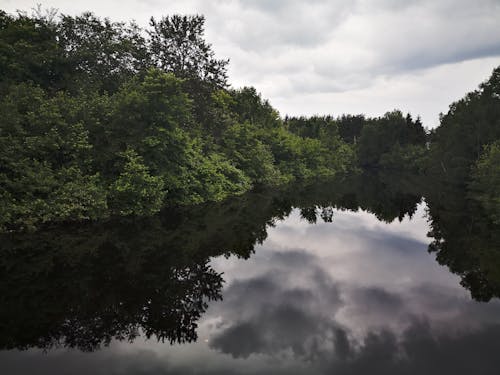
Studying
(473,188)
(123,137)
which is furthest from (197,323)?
(473,188)

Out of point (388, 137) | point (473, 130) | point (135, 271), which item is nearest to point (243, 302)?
point (135, 271)

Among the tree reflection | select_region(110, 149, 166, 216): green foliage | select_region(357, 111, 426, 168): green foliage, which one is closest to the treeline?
select_region(110, 149, 166, 216): green foliage

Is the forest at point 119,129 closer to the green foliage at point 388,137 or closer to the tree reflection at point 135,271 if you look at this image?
the tree reflection at point 135,271

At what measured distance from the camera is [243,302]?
33.1 feet

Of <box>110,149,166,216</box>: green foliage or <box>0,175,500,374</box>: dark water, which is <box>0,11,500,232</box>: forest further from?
<box>0,175,500,374</box>: dark water

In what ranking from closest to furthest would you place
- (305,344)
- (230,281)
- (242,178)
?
(305,344) → (230,281) → (242,178)

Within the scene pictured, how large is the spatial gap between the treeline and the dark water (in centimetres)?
245

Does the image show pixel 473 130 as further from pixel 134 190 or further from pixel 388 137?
pixel 388 137

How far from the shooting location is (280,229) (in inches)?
831

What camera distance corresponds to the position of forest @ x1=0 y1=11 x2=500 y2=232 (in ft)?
57.3

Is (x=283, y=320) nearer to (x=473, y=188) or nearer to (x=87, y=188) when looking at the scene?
(x=87, y=188)

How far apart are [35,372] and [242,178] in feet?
105

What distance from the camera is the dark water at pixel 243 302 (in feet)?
22.6

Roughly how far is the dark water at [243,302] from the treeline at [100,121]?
2453 millimetres
